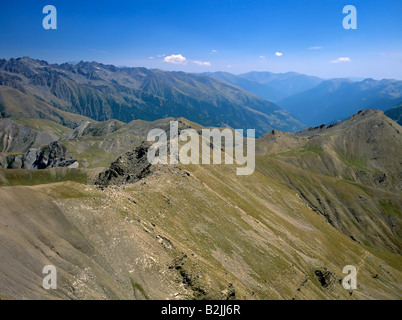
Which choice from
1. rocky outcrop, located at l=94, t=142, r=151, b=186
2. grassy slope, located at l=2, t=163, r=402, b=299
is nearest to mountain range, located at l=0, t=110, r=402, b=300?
grassy slope, located at l=2, t=163, r=402, b=299

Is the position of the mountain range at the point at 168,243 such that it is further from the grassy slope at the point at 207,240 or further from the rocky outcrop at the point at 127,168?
the rocky outcrop at the point at 127,168

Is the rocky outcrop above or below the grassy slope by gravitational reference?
above

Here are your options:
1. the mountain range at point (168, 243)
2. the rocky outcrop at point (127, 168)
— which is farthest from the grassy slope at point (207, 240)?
the rocky outcrop at point (127, 168)

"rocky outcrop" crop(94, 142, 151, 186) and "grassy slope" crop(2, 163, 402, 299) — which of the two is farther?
"rocky outcrop" crop(94, 142, 151, 186)

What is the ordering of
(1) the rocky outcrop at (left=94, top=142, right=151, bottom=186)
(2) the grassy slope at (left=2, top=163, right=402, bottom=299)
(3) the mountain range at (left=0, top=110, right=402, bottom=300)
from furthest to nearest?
(1) the rocky outcrop at (left=94, top=142, right=151, bottom=186), (2) the grassy slope at (left=2, top=163, right=402, bottom=299), (3) the mountain range at (left=0, top=110, right=402, bottom=300)

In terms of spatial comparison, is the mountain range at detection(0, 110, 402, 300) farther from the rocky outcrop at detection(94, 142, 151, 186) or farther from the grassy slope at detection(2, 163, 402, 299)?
the rocky outcrop at detection(94, 142, 151, 186)

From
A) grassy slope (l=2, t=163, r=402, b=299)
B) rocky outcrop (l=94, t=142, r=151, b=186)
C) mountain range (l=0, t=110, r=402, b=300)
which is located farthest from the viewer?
rocky outcrop (l=94, t=142, r=151, b=186)

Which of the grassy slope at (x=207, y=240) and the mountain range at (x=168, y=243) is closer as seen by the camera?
the mountain range at (x=168, y=243)

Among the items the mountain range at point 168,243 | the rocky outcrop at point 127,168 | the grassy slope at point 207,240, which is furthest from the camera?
the rocky outcrop at point 127,168

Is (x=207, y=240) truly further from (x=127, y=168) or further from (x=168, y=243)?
(x=127, y=168)

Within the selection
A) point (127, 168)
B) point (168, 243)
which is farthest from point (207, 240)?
point (127, 168)

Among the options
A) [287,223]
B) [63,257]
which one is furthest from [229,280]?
[287,223]
